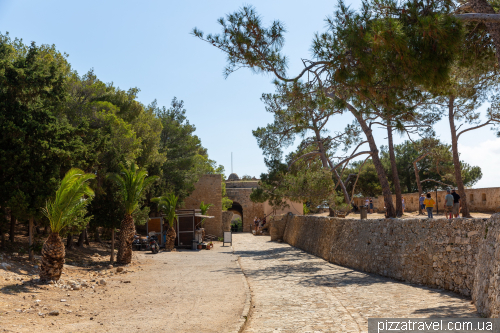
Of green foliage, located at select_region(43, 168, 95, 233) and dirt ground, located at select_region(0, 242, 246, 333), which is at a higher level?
green foliage, located at select_region(43, 168, 95, 233)

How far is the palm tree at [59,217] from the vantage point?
9.77m

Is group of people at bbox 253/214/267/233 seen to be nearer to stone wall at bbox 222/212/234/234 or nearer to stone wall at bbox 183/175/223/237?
stone wall at bbox 222/212/234/234

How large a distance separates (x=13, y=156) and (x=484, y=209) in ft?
60.3

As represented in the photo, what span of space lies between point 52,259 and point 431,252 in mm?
9276

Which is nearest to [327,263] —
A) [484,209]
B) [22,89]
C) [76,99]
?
[484,209]

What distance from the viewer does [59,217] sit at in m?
10.2

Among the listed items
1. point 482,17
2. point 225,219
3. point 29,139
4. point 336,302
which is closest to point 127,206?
point 29,139

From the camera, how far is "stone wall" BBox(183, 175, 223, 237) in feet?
101

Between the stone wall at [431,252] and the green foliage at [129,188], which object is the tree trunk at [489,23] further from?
the green foliage at [129,188]

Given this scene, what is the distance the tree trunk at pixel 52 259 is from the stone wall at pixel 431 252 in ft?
28.3

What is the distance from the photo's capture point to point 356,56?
8.23 meters

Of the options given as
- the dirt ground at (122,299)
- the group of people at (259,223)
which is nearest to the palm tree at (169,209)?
the dirt ground at (122,299)

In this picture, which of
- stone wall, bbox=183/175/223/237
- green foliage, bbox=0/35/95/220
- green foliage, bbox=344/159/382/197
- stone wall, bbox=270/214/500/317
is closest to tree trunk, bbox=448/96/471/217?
stone wall, bbox=270/214/500/317

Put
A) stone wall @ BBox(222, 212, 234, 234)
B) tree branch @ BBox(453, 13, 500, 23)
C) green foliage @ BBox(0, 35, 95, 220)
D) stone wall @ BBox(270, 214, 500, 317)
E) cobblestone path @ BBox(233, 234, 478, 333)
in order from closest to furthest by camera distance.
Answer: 1. stone wall @ BBox(270, 214, 500, 317)
2. cobblestone path @ BBox(233, 234, 478, 333)
3. tree branch @ BBox(453, 13, 500, 23)
4. green foliage @ BBox(0, 35, 95, 220)
5. stone wall @ BBox(222, 212, 234, 234)
